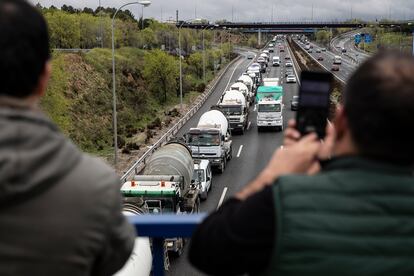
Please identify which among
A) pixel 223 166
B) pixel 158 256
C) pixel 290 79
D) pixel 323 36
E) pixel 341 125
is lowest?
pixel 223 166

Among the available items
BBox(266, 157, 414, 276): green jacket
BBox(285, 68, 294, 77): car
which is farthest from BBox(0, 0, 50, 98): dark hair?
BBox(285, 68, 294, 77): car

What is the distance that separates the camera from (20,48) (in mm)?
2291

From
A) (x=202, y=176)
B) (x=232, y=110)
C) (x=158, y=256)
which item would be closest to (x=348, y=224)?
(x=158, y=256)

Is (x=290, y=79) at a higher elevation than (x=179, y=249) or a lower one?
higher

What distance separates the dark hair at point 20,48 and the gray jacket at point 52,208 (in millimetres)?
100

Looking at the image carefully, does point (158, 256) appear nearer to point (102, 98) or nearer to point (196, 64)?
point (102, 98)

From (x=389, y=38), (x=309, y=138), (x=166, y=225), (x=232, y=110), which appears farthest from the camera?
(x=389, y=38)

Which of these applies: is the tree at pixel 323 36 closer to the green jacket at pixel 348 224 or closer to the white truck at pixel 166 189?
the white truck at pixel 166 189

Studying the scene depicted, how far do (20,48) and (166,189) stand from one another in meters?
16.8

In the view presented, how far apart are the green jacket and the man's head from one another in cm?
7

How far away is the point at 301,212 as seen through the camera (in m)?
2.29

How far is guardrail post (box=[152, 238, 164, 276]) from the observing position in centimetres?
404

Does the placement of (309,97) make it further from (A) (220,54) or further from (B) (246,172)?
(A) (220,54)

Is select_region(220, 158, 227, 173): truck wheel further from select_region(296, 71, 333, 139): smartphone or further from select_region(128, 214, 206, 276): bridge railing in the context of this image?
select_region(296, 71, 333, 139): smartphone
